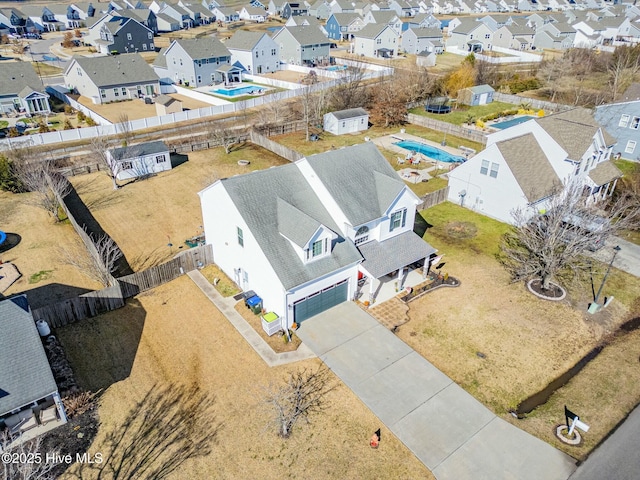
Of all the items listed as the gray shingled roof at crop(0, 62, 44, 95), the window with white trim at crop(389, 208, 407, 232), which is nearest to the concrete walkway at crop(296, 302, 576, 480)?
the window with white trim at crop(389, 208, 407, 232)

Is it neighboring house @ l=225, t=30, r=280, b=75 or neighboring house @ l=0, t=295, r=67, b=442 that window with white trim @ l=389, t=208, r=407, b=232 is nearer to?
neighboring house @ l=0, t=295, r=67, b=442

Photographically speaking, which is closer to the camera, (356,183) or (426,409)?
(426,409)

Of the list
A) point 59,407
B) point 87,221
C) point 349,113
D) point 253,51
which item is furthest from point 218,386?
point 253,51

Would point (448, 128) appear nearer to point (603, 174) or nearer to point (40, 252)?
point (603, 174)

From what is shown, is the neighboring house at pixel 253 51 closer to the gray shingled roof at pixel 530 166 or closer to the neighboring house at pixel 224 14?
the gray shingled roof at pixel 530 166

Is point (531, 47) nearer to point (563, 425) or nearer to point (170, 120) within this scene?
point (170, 120)

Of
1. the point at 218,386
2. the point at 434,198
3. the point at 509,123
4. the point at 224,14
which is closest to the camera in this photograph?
the point at 218,386
